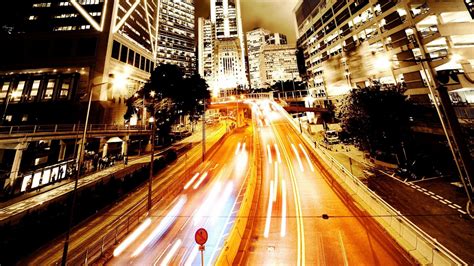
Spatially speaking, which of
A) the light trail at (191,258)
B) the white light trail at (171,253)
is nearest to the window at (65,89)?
the white light trail at (171,253)

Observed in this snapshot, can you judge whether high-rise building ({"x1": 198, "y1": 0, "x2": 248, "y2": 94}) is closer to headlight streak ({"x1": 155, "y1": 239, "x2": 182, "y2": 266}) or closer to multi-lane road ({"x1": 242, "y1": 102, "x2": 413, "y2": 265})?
multi-lane road ({"x1": 242, "y1": 102, "x2": 413, "y2": 265})

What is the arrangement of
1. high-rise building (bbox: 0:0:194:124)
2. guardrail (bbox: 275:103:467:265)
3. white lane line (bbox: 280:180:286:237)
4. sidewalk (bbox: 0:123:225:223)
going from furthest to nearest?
high-rise building (bbox: 0:0:194:124) → sidewalk (bbox: 0:123:225:223) → white lane line (bbox: 280:180:286:237) → guardrail (bbox: 275:103:467:265)

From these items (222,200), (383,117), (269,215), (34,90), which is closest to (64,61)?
(34,90)

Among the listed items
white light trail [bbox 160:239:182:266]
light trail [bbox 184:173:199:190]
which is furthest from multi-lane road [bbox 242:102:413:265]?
light trail [bbox 184:173:199:190]

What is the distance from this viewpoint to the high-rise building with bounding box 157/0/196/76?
388 ft

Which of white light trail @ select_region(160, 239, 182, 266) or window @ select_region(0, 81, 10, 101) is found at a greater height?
window @ select_region(0, 81, 10, 101)

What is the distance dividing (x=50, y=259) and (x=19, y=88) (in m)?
53.6

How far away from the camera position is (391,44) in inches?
1276

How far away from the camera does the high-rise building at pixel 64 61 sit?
40938 millimetres

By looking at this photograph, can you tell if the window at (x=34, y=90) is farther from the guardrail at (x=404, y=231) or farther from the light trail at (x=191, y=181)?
the guardrail at (x=404, y=231)

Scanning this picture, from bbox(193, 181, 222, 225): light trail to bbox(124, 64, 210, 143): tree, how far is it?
20028 mm

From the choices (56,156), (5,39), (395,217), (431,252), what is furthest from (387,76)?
(5,39)

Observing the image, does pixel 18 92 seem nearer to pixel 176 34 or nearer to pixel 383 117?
pixel 383 117

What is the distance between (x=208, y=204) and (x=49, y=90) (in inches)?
2040
